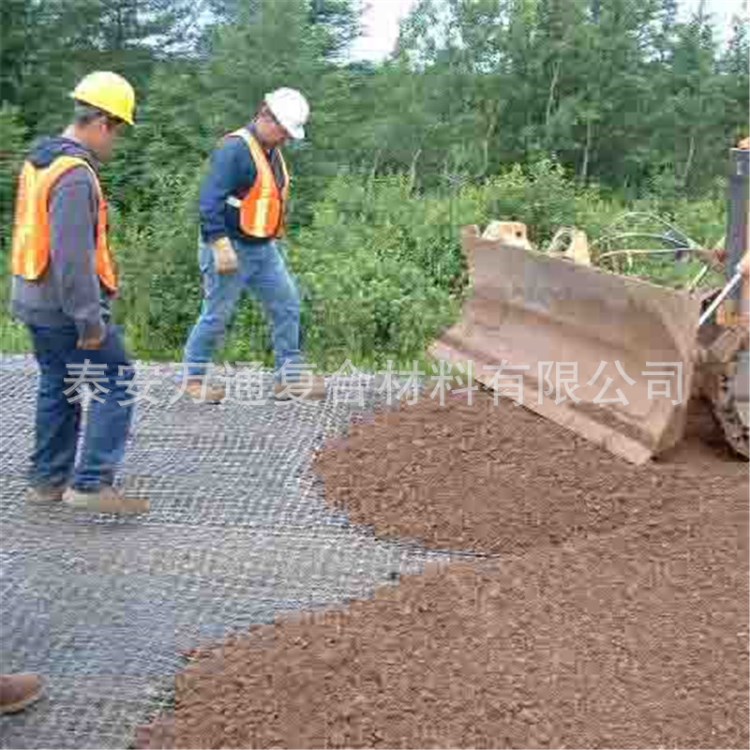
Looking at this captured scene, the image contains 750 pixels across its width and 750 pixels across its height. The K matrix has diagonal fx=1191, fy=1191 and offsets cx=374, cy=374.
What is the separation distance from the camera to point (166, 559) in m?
4.13

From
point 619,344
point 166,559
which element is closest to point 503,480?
point 619,344

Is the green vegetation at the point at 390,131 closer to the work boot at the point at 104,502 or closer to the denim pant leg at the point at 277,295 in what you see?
the denim pant leg at the point at 277,295

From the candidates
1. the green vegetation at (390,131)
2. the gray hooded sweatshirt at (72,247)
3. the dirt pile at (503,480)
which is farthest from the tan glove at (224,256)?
the green vegetation at (390,131)

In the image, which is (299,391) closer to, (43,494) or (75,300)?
(43,494)

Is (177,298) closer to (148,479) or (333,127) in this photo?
(148,479)

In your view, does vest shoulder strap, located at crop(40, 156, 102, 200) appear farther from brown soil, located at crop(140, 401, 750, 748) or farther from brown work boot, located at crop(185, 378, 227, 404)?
brown work boot, located at crop(185, 378, 227, 404)

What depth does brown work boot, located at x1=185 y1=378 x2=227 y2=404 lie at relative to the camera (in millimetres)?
5834

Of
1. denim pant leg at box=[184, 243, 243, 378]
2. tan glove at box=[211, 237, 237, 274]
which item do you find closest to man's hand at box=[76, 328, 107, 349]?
tan glove at box=[211, 237, 237, 274]

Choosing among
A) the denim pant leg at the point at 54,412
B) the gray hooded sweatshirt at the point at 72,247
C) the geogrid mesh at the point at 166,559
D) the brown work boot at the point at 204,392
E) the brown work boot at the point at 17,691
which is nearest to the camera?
the brown work boot at the point at 17,691

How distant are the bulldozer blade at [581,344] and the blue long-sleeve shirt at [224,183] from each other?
114 centimetres

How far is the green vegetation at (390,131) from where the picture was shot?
9172 mm

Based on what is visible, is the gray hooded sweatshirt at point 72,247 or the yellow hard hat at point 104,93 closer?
the gray hooded sweatshirt at point 72,247

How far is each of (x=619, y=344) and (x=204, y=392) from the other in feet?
6.86

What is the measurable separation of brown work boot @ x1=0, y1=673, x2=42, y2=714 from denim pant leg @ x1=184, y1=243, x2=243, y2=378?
2.80m
